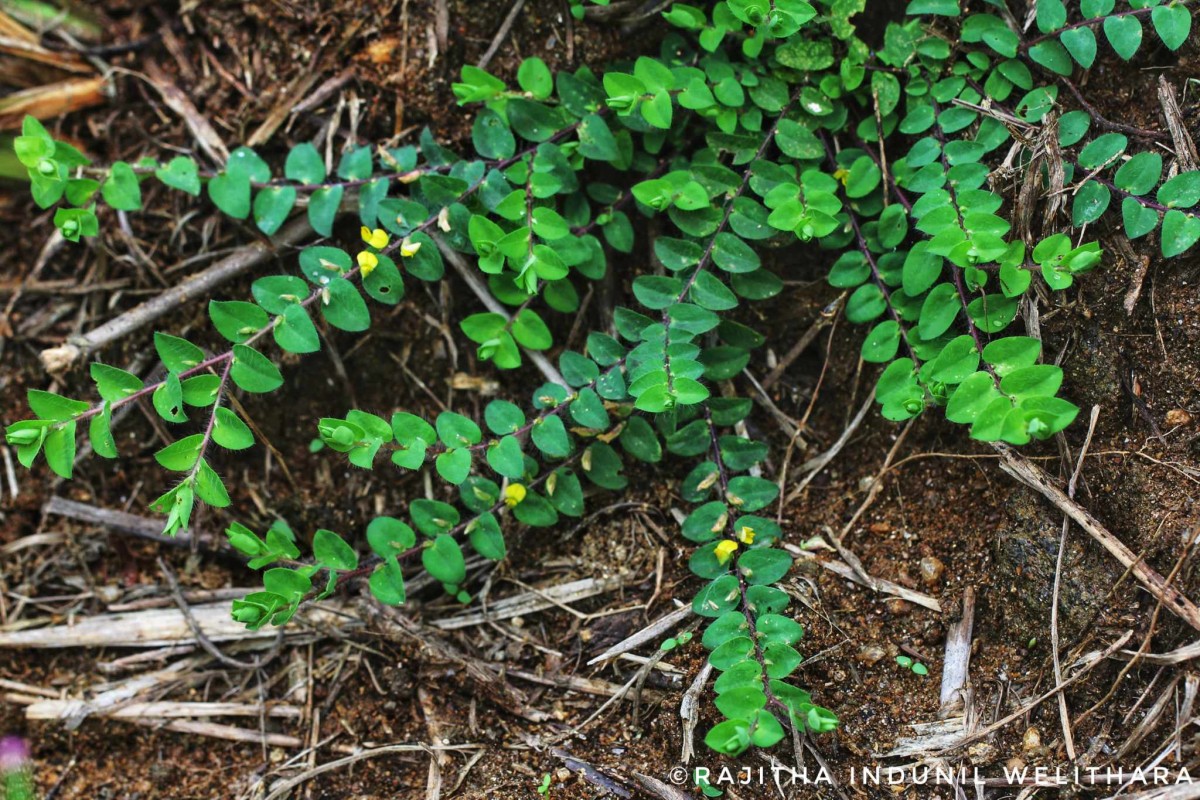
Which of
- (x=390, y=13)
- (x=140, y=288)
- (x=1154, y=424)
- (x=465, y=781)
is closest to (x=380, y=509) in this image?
(x=465, y=781)

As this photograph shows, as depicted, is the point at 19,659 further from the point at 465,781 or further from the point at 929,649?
the point at 929,649

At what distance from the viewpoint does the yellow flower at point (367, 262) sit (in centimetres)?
267

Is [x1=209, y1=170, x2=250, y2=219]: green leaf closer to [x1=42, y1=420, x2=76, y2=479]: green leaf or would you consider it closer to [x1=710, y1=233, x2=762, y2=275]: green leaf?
[x1=42, y1=420, x2=76, y2=479]: green leaf

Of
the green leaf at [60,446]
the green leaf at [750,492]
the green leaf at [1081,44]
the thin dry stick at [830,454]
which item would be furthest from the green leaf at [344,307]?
the green leaf at [1081,44]

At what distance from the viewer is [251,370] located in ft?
8.45

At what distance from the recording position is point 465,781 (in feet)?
8.62

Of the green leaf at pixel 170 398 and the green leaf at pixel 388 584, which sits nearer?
the green leaf at pixel 170 398

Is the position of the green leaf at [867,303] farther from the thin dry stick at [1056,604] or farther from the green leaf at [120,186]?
the green leaf at [120,186]

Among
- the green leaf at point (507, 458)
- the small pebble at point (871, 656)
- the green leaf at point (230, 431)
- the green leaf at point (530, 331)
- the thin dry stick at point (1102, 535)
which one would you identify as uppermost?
the green leaf at point (530, 331)

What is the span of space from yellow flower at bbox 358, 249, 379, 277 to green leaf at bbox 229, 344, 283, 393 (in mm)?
380

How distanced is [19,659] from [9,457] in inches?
27.9

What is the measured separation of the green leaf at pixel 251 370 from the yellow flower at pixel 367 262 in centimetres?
38

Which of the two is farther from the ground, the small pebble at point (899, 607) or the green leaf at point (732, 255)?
the green leaf at point (732, 255)

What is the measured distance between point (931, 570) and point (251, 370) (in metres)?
2.05
